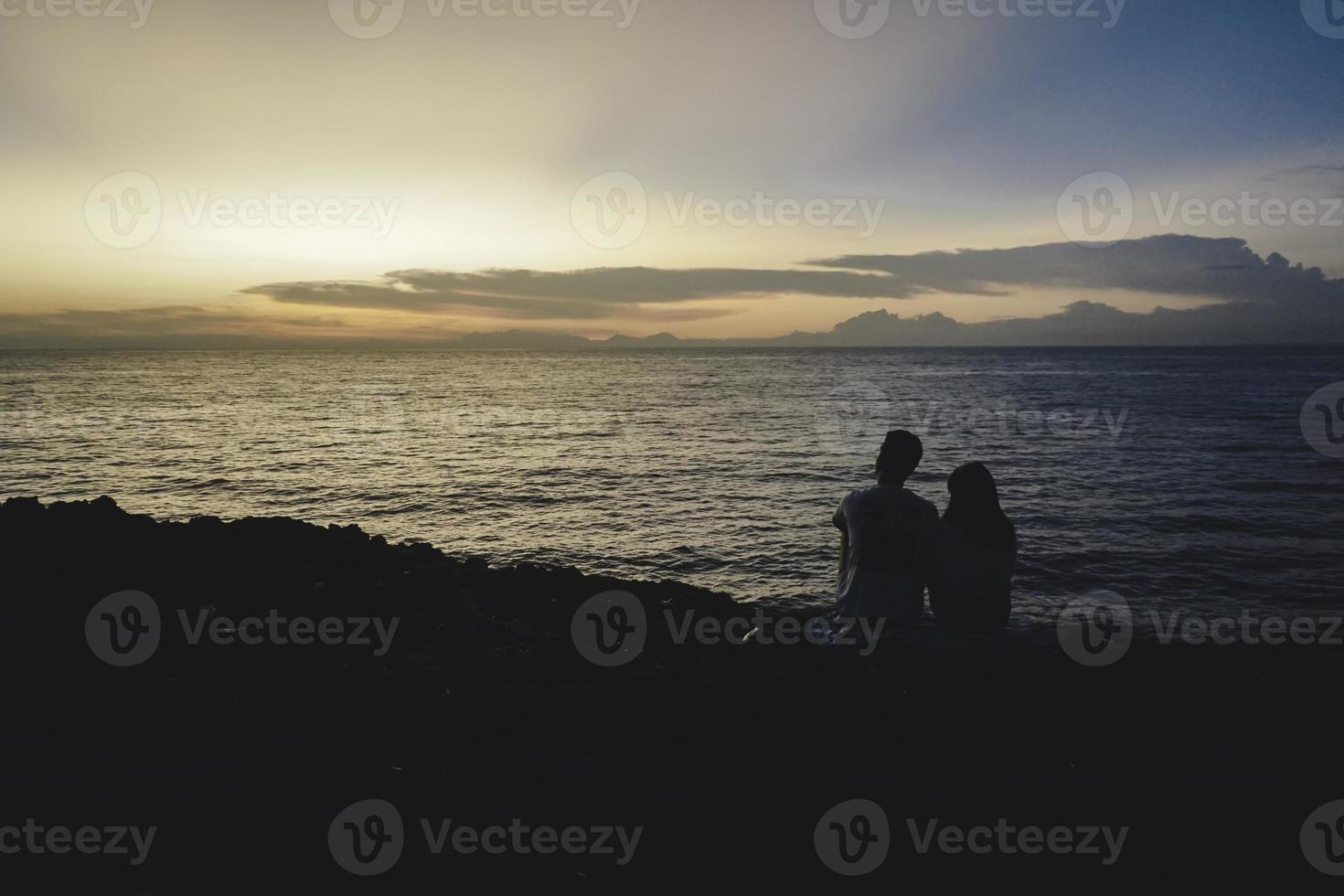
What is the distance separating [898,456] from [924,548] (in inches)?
42.6

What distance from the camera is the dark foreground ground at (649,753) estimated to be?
4.82 meters

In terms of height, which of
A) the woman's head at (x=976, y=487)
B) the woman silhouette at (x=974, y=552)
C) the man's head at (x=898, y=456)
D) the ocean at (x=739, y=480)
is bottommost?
the ocean at (x=739, y=480)

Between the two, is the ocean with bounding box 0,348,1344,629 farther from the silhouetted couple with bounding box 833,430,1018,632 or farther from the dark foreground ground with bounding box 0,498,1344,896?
the dark foreground ground with bounding box 0,498,1344,896

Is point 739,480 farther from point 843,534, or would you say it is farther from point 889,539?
point 889,539

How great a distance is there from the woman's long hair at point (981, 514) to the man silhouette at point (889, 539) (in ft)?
1.12

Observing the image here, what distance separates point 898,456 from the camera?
742 cm

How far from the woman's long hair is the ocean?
12.2 ft

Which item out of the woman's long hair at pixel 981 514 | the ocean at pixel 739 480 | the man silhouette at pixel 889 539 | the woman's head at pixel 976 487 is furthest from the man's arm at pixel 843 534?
the ocean at pixel 739 480

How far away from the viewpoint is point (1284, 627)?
1499cm

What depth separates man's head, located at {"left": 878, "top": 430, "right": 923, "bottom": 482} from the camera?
24.3 feet

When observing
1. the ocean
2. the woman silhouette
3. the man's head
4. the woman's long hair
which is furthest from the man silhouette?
the ocean

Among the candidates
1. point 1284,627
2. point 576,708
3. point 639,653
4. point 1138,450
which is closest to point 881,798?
point 576,708

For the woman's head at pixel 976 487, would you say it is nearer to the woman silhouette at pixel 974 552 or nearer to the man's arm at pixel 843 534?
the woman silhouette at pixel 974 552

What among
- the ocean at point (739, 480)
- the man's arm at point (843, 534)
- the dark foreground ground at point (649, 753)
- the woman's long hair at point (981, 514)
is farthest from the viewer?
the ocean at point (739, 480)
